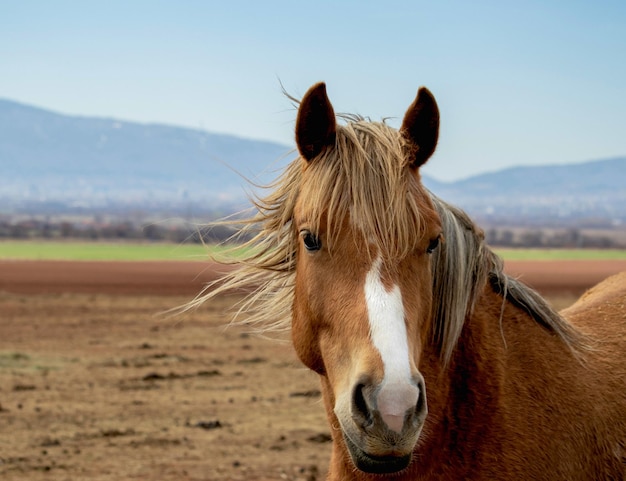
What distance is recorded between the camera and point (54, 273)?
119 feet

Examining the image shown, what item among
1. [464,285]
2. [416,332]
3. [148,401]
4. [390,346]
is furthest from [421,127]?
[148,401]

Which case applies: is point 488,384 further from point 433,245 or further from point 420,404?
point 420,404

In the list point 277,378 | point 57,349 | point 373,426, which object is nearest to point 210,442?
point 277,378

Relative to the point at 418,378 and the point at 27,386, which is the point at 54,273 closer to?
the point at 27,386

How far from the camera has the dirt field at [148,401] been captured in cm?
815

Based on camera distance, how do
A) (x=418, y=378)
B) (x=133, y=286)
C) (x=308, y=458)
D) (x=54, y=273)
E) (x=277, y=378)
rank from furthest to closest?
1. (x=54, y=273)
2. (x=133, y=286)
3. (x=277, y=378)
4. (x=308, y=458)
5. (x=418, y=378)

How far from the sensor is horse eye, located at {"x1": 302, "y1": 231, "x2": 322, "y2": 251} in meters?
2.97

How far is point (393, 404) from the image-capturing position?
2467 mm

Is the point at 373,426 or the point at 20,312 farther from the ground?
the point at 373,426

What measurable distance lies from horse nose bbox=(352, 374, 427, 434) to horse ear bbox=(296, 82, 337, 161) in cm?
103

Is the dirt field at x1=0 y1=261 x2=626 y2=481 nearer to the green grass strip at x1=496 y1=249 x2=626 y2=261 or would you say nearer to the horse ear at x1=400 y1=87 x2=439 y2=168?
the horse ear at x1=400 y1=87 x2=439 y2=168

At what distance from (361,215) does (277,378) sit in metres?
10.7

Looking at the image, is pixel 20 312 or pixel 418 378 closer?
pixel 418 378

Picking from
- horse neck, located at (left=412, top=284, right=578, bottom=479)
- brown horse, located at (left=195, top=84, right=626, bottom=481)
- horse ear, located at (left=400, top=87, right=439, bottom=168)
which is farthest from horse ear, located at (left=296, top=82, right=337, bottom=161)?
horse neck, located at (left=412, top=284, right=578, bottom=479)
